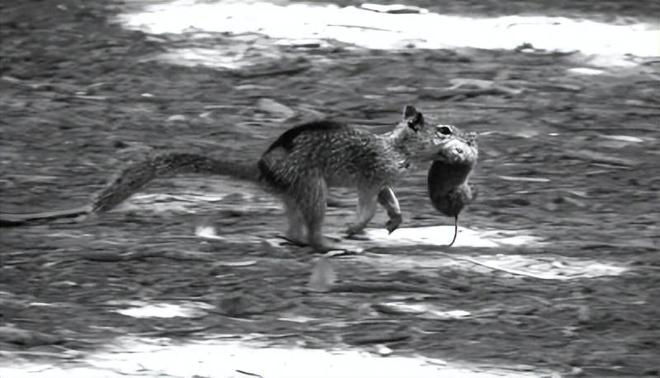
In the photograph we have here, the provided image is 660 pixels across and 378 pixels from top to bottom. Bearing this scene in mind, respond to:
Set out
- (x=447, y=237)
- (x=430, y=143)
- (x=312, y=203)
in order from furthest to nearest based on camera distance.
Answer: (x=447, y=237)
(x=430, y=143)
(x=312, y=203)

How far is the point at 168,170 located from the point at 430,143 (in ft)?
3.10

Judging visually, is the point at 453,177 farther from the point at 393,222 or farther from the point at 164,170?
the point at 164,170

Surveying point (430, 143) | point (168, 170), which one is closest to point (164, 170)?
point (168, 170)

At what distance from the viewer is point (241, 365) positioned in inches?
215

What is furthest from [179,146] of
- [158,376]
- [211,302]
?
[158,376]

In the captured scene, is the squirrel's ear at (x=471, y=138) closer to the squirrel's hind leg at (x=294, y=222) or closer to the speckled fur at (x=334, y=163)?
the speckled fur at (x=334, y=163)

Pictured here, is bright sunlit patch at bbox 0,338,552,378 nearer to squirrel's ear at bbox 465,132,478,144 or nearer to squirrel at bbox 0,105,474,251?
squirrel at bbox 0,105,474,251

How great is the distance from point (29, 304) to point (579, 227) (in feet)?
7.18

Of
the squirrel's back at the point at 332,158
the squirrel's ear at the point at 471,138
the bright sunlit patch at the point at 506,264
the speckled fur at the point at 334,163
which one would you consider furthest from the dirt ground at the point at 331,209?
the squirrel's ear at the point at 471,138

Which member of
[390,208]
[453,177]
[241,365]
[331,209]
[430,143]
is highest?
[430,143]

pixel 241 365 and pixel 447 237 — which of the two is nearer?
pixel 241 365

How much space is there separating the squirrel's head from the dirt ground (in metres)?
0.35

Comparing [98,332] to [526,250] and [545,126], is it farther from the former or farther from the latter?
[545,126]

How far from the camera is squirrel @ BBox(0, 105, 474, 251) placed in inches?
257
